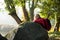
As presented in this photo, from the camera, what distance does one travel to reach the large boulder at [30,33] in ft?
23.2

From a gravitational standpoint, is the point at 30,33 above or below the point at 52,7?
above

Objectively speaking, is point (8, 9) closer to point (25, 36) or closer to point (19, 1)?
point (19, 1)

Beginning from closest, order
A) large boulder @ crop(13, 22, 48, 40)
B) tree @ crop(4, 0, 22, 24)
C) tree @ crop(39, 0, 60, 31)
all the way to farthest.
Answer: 1. large boulder @ crop(13, 22, 48, 40)
2. tree @ crop(39, 0, 60, 31)
3. tree @ crop(4, 0, 22, 24)

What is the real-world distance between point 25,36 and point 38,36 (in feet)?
1.34

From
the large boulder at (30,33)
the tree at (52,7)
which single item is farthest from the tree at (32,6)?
the large boulder at (30,33)

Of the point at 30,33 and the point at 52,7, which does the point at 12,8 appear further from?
the point at 30,33

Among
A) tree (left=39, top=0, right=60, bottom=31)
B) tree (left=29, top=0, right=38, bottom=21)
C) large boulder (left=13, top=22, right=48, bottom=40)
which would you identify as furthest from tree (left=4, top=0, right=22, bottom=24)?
large boulder (left=13, top=22, right=48, bottom=40)

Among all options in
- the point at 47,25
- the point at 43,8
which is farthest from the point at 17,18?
the point at 47,25

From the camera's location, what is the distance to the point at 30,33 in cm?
713

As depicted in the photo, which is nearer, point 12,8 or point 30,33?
point 30,33

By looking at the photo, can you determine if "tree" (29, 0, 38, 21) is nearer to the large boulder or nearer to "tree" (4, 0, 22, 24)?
"tree" (4, 0, 22, 24)

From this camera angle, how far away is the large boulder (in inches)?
278

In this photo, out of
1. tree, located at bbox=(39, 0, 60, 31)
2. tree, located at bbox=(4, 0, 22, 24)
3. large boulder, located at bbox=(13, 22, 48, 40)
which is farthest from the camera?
tree, located at bbox=(4, 0, 22, 24)

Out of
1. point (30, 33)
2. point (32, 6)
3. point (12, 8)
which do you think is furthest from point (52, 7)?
point (30, 33)
